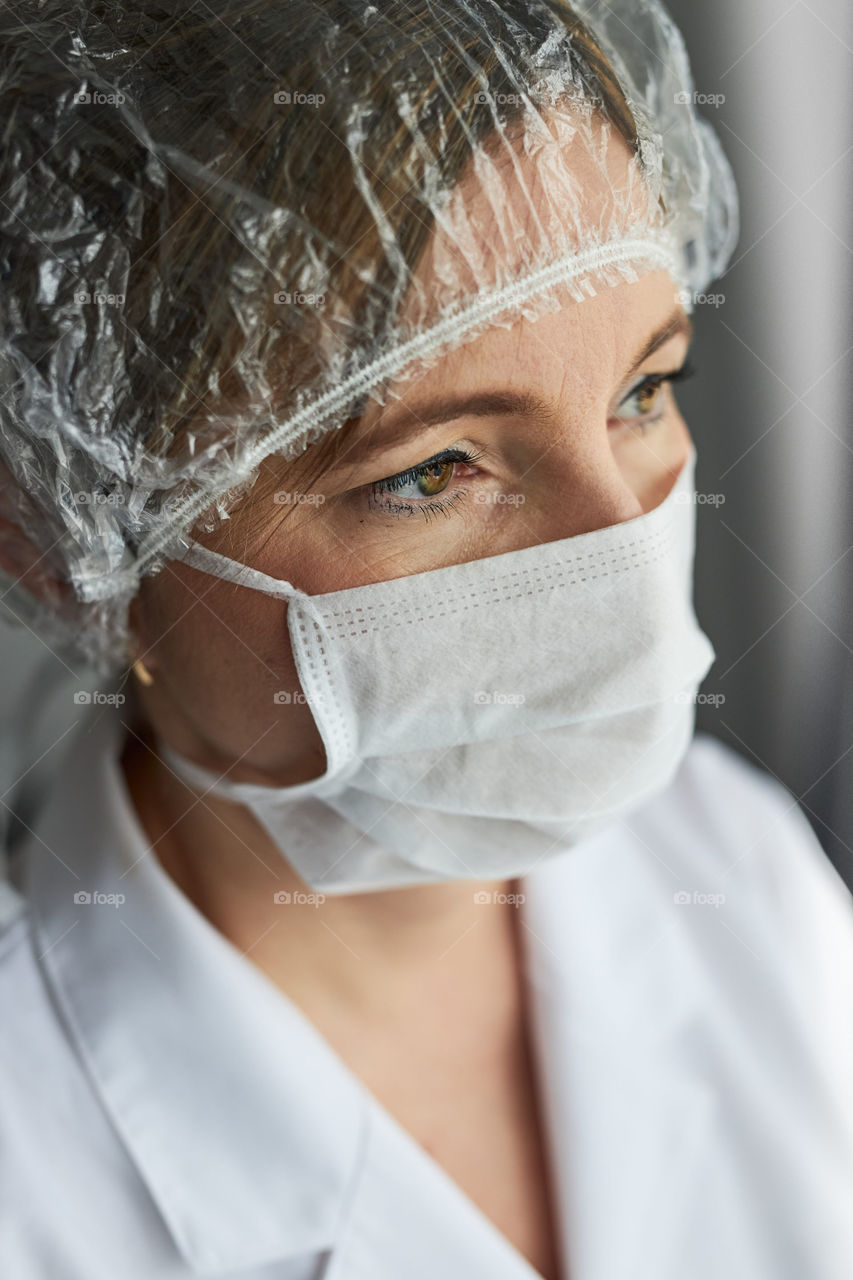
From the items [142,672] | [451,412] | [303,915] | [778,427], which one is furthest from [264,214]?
[778,427]

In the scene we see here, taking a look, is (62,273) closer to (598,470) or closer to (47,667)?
(598,470)

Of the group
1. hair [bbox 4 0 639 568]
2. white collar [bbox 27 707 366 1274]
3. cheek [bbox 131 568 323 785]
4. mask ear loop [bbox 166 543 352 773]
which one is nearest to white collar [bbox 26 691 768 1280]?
white collar [bbox 27 707 366 1274]

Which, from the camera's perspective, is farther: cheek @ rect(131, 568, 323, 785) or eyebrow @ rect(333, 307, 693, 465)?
cheek @ rect(131, 568, 323, 785)

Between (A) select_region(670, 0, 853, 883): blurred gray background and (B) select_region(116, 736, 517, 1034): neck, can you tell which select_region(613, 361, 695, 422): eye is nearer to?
(A) select_region(670, 0, 853, 883): blurred gray background

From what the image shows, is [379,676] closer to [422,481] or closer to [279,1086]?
[422,481]

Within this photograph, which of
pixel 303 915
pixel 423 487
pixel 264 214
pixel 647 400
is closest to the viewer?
pixel 264 214

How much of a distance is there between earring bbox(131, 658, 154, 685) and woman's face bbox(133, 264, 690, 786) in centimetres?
7

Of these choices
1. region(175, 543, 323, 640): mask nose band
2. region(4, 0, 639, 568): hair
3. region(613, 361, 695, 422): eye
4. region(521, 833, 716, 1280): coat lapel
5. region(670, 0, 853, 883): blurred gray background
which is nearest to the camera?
region(4, 0, 639, 568): hair

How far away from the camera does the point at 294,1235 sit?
1105 millimetres

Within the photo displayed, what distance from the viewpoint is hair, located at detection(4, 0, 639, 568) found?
852 millimetres

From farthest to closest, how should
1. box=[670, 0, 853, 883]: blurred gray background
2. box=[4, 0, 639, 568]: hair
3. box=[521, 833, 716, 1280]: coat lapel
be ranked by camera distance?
box=[670, 0, 853, 883]: blurred gray background < box=[521, 833, 716, 1280]: coat lapel < box=[4, 0, 639, 568]: hair

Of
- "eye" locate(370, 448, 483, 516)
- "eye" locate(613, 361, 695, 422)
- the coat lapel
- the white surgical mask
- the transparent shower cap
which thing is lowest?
the coat lapel

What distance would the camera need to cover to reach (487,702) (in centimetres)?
101

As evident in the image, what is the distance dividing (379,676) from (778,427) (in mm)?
899
